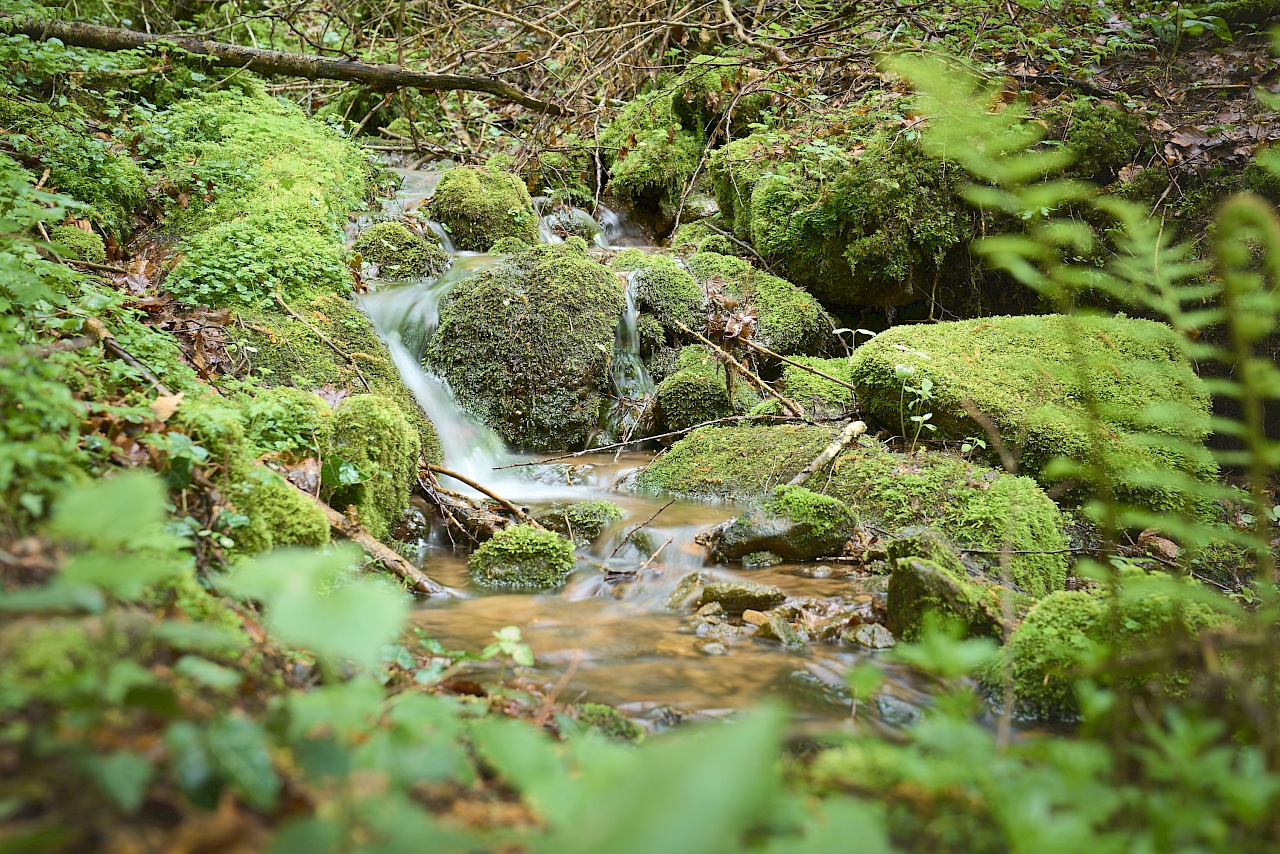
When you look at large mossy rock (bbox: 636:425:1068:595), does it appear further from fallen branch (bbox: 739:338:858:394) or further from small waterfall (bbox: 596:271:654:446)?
small waterfall (bbox: 596:271:654:446)

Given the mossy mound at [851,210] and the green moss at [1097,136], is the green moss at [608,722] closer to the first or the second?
the mossy mound at [851,210]

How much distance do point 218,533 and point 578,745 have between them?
65.9 inches

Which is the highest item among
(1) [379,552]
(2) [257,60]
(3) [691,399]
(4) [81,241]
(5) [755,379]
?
(2) [257,60]

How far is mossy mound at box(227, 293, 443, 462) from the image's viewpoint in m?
4.67

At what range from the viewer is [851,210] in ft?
23.8

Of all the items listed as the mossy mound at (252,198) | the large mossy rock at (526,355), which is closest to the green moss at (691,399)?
A: the large mossy rock at (526,355)

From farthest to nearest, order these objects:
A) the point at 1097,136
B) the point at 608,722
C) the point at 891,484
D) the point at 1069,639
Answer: the point at 1097,136 → the point at 891,484 → the point at 1069,639 → the point at 608,722

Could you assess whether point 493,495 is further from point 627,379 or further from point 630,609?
point 627,379

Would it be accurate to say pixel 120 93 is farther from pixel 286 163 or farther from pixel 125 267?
pixel 125 267

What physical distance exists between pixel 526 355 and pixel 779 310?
274cm

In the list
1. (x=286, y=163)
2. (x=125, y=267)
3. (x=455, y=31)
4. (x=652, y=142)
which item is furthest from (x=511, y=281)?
(x=455, y=31)

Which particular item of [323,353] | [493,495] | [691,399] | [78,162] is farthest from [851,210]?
[78,162]

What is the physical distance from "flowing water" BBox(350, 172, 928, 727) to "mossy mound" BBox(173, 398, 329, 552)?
0.74 metres

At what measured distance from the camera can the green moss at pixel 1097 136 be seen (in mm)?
6691
